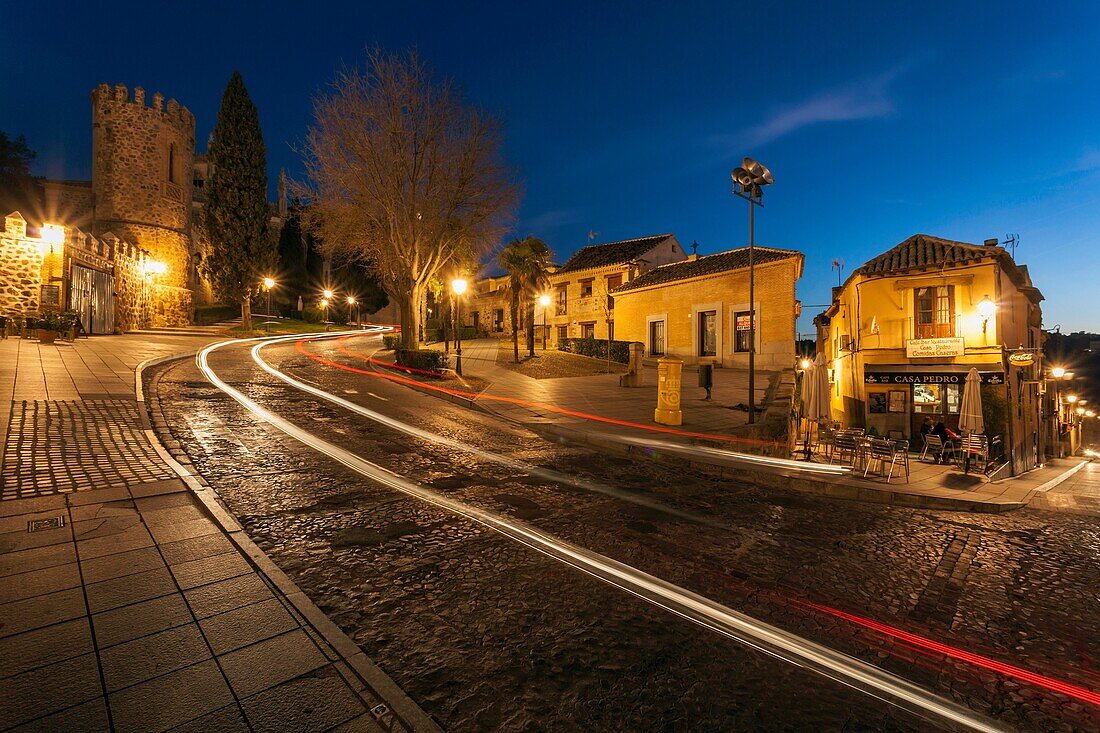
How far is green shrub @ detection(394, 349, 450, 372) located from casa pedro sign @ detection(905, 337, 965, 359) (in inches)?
737

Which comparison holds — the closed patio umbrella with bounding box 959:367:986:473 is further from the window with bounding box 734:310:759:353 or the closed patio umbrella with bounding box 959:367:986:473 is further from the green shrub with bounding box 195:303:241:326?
the green shrub with bounding box 195:303:241:326

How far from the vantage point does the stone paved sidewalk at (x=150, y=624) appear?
2434mm

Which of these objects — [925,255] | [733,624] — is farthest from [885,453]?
[925,255]

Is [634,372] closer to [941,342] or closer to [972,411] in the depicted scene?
[972,411]

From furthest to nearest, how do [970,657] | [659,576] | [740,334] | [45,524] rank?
[740,334] → [45,524] → [659,576] → [970,657]

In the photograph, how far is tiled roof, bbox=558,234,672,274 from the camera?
3850cm

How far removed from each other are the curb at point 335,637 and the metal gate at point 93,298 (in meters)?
21.6

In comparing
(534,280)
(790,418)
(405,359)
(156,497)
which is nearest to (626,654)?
(156,497)

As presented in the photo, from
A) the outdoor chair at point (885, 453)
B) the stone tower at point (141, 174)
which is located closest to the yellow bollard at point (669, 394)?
the outdoor chair at point (885, 453)

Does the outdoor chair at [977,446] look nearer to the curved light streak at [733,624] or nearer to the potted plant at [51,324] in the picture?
the curved light streak at [733,624]

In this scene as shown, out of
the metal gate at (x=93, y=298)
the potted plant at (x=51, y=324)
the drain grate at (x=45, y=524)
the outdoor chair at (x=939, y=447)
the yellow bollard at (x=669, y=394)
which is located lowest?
the outdoor chair at (x=939, y=447)

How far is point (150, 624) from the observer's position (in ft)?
10.3

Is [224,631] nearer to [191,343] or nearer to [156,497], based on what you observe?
[156,497]

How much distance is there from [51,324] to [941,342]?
33534mm
